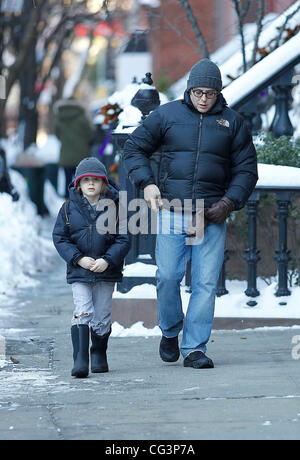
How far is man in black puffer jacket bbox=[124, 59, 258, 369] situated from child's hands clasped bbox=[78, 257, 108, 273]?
1.53 ft

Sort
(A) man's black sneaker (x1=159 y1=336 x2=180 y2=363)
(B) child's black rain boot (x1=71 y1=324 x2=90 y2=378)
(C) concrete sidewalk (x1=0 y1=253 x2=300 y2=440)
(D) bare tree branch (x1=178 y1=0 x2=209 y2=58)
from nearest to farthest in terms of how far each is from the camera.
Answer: (C) concrete sidewalk (x1=0 y1=253 x2=300 y2=440), (B) child's black rain boot (x1=71 y1=324 x2=90 y2=378), (A) man's black sneaker (x1=159 y1=336 x2=180 y2=363), (D) bare tree branch (x1=178 y1=0 x2=209 y2=58)

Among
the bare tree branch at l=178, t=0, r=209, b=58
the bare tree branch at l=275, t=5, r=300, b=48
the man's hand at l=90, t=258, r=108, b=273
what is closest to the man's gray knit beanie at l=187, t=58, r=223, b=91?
the man's hand at l=90, t=258, r=108, b=273

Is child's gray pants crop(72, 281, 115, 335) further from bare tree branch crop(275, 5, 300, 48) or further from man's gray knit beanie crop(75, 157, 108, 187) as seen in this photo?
bare tree branch crop(275, 5, 300, 48)

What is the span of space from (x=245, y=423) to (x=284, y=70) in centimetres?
407

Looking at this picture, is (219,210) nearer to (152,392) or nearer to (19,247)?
(152,392)

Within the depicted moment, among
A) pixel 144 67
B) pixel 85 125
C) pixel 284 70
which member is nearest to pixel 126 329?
pixel 284 70

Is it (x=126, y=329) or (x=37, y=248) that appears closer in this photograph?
(x=126, y=329)

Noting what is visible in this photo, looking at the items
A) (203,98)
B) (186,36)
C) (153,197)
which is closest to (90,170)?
(153,197)

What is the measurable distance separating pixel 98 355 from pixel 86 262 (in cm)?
61

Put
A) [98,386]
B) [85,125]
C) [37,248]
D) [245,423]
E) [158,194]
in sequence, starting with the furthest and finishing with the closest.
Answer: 1. [85,125]
2. [37,248]
3. [158,194]
4. [98,386]
5. [245,423]

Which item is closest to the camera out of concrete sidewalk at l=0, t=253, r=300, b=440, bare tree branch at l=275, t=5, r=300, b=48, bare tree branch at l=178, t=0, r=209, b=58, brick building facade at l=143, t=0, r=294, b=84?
concrete sidewalk at l=0, t=253, r=300, b=440

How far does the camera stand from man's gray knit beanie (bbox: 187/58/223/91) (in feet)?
21.0

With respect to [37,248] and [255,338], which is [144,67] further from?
[255,338]

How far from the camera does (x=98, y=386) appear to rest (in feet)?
19.9
